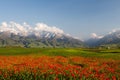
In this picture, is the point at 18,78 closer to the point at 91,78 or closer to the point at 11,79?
the point at 11,79

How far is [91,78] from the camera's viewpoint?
54.9ft

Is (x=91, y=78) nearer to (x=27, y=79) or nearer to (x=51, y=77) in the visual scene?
(x=51, y=77)

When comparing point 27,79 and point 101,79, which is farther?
point 101,79

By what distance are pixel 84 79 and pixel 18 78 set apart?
4385 mm

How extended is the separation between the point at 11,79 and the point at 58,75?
3809 mm

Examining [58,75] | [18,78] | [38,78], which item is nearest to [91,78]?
[58,75]

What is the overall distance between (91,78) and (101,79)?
87 centimetres

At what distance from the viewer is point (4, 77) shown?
51.5ft

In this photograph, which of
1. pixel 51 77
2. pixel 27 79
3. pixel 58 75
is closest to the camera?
pixel 27 79

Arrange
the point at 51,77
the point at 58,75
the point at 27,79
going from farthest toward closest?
the point at 58,75 < the point at 51,77 < the point at 27,79

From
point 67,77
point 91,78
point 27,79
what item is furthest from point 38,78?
point 91,78

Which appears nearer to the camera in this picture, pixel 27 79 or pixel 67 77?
pixel 27 79

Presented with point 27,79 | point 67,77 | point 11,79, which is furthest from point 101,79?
point 11,79

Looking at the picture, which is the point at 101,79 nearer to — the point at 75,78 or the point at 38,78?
the point at 75,78
